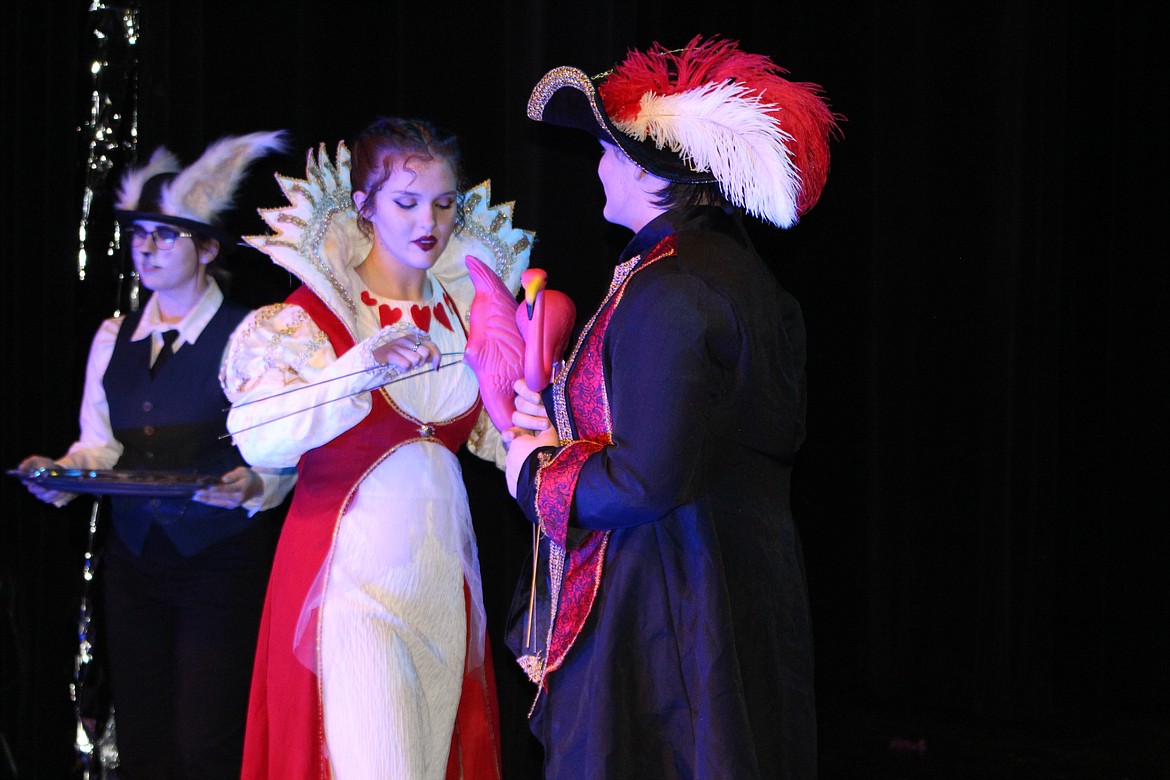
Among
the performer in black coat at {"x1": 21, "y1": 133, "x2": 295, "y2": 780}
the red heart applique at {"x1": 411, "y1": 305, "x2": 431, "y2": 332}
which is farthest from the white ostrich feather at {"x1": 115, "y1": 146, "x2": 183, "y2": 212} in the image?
the red heart applique at {"x1": 411, "y1": 305, "x2": 431, "y2": 332}

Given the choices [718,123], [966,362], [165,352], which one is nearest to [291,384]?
[165,352]

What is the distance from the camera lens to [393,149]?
2268 millimetres

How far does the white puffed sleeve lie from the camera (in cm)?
210

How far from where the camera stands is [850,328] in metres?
3.81

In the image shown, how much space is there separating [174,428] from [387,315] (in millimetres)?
590

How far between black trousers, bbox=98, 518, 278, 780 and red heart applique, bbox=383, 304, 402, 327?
70 centimetres

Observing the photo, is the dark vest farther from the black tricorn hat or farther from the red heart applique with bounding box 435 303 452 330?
the black tricorn hat

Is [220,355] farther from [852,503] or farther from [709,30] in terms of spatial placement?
[852,503]

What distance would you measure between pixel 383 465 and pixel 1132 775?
2415mm

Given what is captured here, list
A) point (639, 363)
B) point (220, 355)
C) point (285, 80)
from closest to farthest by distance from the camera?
point (639, 363)
point (220, 355)
point (285, 80)

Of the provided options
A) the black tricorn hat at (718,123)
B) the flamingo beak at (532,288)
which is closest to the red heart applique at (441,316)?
the flamingo beak at (532,288)

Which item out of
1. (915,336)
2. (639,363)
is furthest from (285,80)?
(915,336)

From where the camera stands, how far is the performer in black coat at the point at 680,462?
5.43 feet

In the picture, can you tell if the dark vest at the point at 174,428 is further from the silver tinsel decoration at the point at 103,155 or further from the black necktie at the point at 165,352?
the silver tinsel decoration at the point at 103,155
